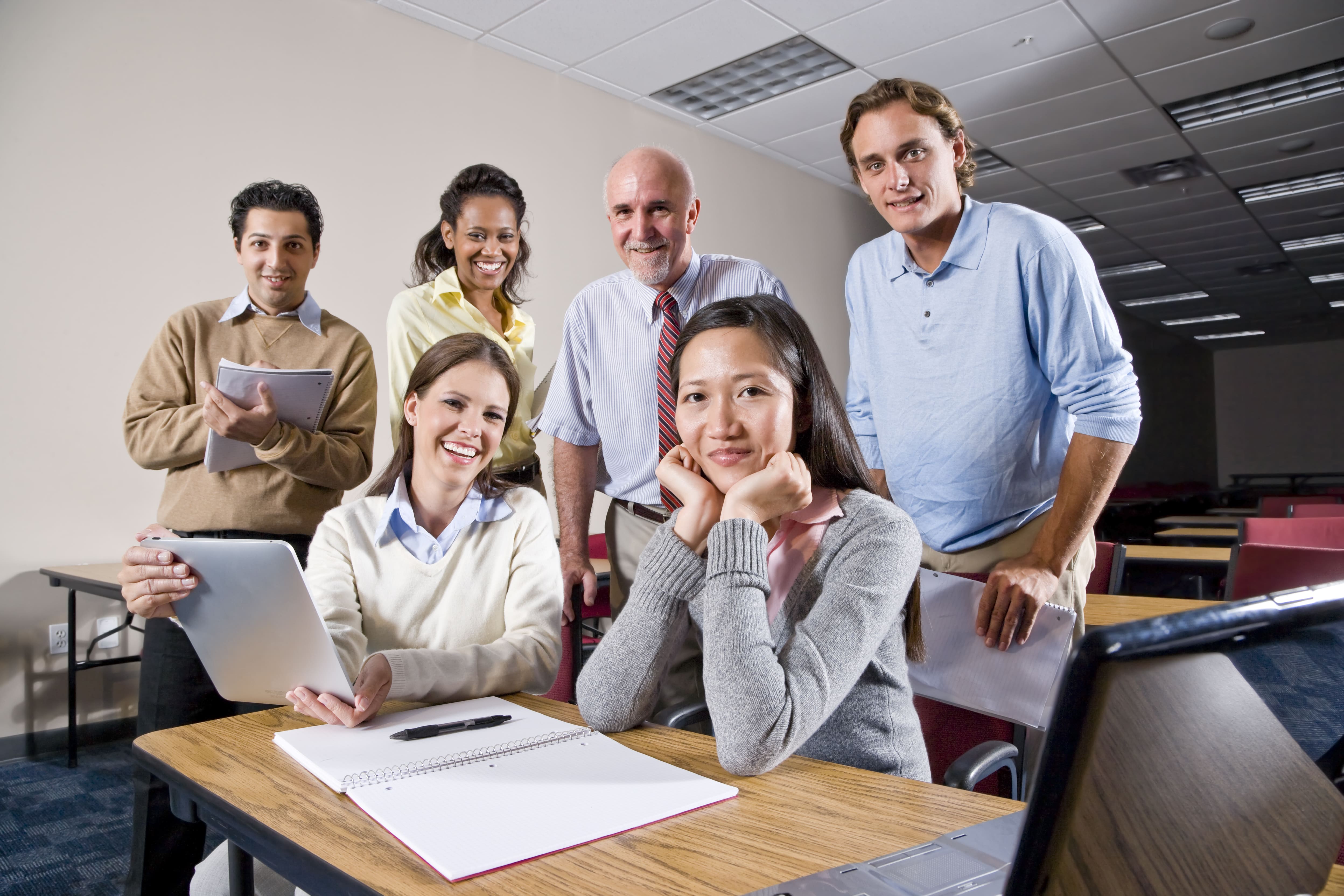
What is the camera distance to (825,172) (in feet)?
22.1

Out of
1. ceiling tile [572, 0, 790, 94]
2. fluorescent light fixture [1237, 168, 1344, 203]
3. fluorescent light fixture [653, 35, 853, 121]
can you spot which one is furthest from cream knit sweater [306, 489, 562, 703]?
fluorescent light fixture [1237, 168, 1344, 203]

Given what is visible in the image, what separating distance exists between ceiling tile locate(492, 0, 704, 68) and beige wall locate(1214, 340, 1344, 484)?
14.9 meters

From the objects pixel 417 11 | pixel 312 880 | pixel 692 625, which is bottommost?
pixel 312 880

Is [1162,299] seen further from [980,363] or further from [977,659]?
[977,659]

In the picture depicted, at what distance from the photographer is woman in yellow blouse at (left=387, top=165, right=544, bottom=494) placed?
A: 2248mm

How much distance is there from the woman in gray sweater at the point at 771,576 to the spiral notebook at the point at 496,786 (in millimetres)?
91

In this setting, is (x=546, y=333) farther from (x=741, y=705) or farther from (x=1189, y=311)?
(x=1189, y=311)

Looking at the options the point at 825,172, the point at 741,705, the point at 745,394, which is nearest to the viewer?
the point at 741,705

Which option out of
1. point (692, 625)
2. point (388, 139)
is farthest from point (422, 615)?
point (388, 139)

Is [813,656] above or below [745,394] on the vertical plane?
below

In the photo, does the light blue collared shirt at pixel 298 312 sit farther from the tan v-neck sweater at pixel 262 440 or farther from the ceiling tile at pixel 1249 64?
the ceiling tile at pixel 1249 64

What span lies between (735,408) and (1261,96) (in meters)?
5.91

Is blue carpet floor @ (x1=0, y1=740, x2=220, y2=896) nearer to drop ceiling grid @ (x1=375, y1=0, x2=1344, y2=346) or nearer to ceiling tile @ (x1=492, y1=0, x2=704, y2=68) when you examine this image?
drop ceiling grid @ (x1=375, y1=0, x2=1344, y2=346)

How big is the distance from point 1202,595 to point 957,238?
3212mm
